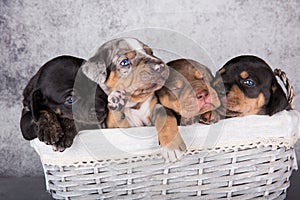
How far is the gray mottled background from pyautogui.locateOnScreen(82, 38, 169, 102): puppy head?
63cm

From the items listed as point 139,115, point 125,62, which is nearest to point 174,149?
point 139,115

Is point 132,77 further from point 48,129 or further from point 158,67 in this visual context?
point 48,129

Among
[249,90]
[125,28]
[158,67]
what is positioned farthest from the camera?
[125,28]

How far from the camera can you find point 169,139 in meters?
1.40

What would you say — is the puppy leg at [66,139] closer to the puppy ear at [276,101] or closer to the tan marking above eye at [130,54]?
the tan marking above eye at [130,54]

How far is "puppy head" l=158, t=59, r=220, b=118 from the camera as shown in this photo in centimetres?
144

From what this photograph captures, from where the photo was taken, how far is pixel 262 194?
5.07 ft

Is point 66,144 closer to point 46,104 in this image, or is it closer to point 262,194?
point 46,104

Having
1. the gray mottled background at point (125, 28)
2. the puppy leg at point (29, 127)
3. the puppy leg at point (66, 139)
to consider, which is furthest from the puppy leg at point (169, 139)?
the gray mottled background at point (125, 28)

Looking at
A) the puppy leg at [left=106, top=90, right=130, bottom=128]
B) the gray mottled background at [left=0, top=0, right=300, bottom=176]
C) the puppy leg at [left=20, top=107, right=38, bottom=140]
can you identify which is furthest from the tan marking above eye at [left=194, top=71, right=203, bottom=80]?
the gray mottled background at [left=0, top=0, right=300, bottom=176]

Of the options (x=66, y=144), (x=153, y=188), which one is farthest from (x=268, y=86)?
(x=66, y=144)

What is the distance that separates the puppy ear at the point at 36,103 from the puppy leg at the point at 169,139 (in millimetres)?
299

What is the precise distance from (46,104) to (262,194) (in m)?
0.63

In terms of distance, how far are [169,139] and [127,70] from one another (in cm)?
20
